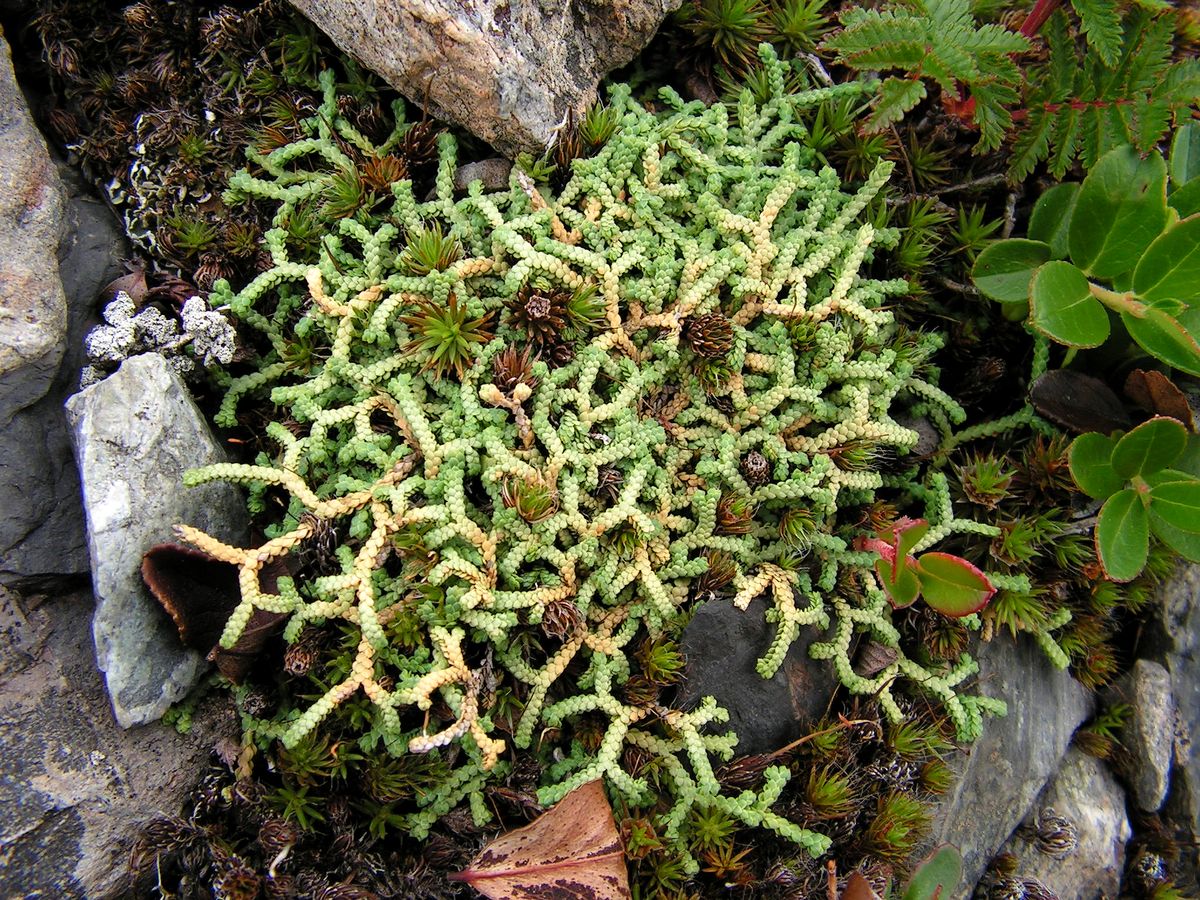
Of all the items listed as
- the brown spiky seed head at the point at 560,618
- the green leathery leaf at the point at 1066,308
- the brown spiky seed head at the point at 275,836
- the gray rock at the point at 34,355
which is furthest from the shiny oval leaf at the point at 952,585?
the gray rock at the point at 34,355

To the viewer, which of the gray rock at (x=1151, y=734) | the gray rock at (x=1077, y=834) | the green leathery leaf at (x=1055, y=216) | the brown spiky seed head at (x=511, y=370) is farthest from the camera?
the gray rock at (x=1151, y=734)

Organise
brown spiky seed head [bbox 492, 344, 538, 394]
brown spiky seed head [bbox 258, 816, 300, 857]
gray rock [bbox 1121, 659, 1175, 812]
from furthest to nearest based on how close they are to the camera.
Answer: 1. gray rock [bbox 1121, 659, 1175, 812]
2. brown spiky seed head [bbox 492, 344, 538, 394]
3. brown spiky seed head [bbox 258, 816, 300, 857]

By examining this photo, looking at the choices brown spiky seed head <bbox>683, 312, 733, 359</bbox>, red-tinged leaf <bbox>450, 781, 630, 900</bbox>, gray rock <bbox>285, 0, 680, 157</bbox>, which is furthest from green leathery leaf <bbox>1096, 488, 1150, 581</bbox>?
gray rock <bbox>285, 0, 680, 157</bbox>

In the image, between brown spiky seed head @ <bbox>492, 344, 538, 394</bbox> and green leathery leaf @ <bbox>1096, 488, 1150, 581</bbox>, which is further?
green leathery leaf @ <bbox>1096, 488, 1150, 581</bbox>

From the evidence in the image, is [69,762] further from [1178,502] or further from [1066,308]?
[1178,502]

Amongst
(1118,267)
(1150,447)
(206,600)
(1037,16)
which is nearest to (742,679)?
(1150,447)

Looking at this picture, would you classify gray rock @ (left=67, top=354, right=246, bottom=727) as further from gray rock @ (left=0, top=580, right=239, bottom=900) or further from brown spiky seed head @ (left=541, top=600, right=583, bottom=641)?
brown spiky seed head @ (left=541, top=600, right=583, bottom=641)

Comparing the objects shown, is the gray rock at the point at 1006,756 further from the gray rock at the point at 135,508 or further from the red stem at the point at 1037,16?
the gray rock at the point at 135,508

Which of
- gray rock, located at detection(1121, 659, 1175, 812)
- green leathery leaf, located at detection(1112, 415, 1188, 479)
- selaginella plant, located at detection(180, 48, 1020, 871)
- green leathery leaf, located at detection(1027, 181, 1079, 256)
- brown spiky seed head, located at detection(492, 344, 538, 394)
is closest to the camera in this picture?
selaginella plant, located at detection(180, 48, 1020, 871)
